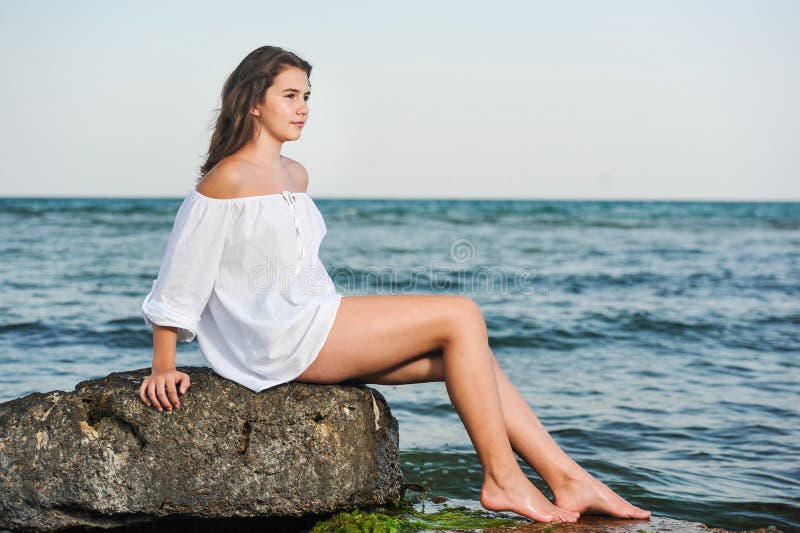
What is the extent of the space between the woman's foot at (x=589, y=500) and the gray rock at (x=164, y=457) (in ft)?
3.40

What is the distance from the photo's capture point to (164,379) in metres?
3.38

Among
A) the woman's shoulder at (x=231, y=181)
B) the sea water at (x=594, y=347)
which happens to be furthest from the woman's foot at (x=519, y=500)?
the woman's shoulder at (x=231, y=181)

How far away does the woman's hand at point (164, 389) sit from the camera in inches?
132

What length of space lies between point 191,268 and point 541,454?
1749 mm

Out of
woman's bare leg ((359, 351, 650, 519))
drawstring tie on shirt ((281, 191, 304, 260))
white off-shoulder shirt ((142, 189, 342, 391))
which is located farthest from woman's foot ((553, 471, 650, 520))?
drawstring tie on shirt ((281, 191, 304, 260))

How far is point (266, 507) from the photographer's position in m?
3.43

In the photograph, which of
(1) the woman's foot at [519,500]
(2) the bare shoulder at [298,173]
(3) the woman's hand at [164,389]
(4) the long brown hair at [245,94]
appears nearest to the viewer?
(3) the woman's hand at [164,389]

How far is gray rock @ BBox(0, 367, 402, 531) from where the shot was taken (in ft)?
11.1

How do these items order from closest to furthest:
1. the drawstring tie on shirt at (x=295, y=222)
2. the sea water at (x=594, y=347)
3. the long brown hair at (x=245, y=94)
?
the drawstring tie on shirt at (x=295, y=222) < the long brown hair at (x=245, y=94) < the sea water at (x=594, y=347)

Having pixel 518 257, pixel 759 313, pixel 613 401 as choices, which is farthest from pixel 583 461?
pixel 518 257

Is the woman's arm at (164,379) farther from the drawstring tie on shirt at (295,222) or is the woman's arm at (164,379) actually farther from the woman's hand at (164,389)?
the drawstring tie on shirt at (295,222)

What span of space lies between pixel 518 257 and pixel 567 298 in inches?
266

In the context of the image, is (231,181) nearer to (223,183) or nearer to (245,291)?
(223,183)

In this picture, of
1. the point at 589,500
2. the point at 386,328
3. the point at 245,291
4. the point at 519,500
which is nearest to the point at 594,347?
the point at 589,500
